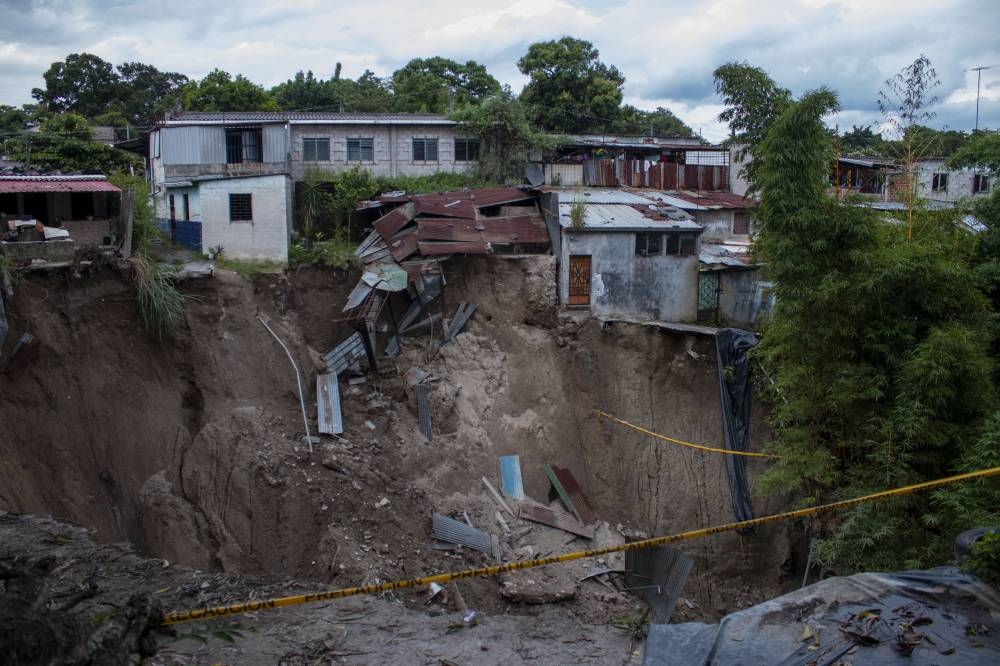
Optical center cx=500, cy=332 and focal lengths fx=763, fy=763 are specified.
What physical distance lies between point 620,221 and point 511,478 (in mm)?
7033

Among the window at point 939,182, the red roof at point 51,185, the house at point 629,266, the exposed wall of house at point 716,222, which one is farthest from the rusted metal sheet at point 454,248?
the window at point 939,182

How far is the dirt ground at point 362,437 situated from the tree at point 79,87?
2974 cm

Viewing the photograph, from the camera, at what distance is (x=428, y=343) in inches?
723

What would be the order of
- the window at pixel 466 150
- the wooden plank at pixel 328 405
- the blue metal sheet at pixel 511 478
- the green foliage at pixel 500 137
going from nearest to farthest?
1. the wooden plank at pixel 328 405
2. the blue metal sheet at pixel 511 478
3. the green foliage at pixel 500 137
4. the window at pixel 466 150

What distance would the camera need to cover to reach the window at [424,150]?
78.6 feet

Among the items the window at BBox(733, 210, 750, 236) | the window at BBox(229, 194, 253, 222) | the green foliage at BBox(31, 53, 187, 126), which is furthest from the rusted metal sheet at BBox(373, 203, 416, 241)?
the green foliage at BBox(31, 53, 187, 126)

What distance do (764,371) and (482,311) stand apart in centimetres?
737

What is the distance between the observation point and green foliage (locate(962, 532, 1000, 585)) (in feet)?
22.2

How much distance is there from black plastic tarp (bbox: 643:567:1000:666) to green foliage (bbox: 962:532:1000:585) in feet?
0.30

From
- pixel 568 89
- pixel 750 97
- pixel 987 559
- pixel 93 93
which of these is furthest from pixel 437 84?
pixel 987 559

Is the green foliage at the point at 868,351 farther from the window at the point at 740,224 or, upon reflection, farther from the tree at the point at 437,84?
the tree at the point at 437,84

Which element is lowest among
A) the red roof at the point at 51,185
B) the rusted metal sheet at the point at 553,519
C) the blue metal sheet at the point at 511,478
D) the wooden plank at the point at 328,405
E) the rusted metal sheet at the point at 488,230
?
the rusted metal sheet at the point at 553,519

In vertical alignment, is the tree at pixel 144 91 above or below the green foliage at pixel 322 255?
above

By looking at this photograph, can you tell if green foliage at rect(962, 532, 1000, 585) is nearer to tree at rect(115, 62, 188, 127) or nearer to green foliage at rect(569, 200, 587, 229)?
green foliage at rect(569, 200, 587, 229)
